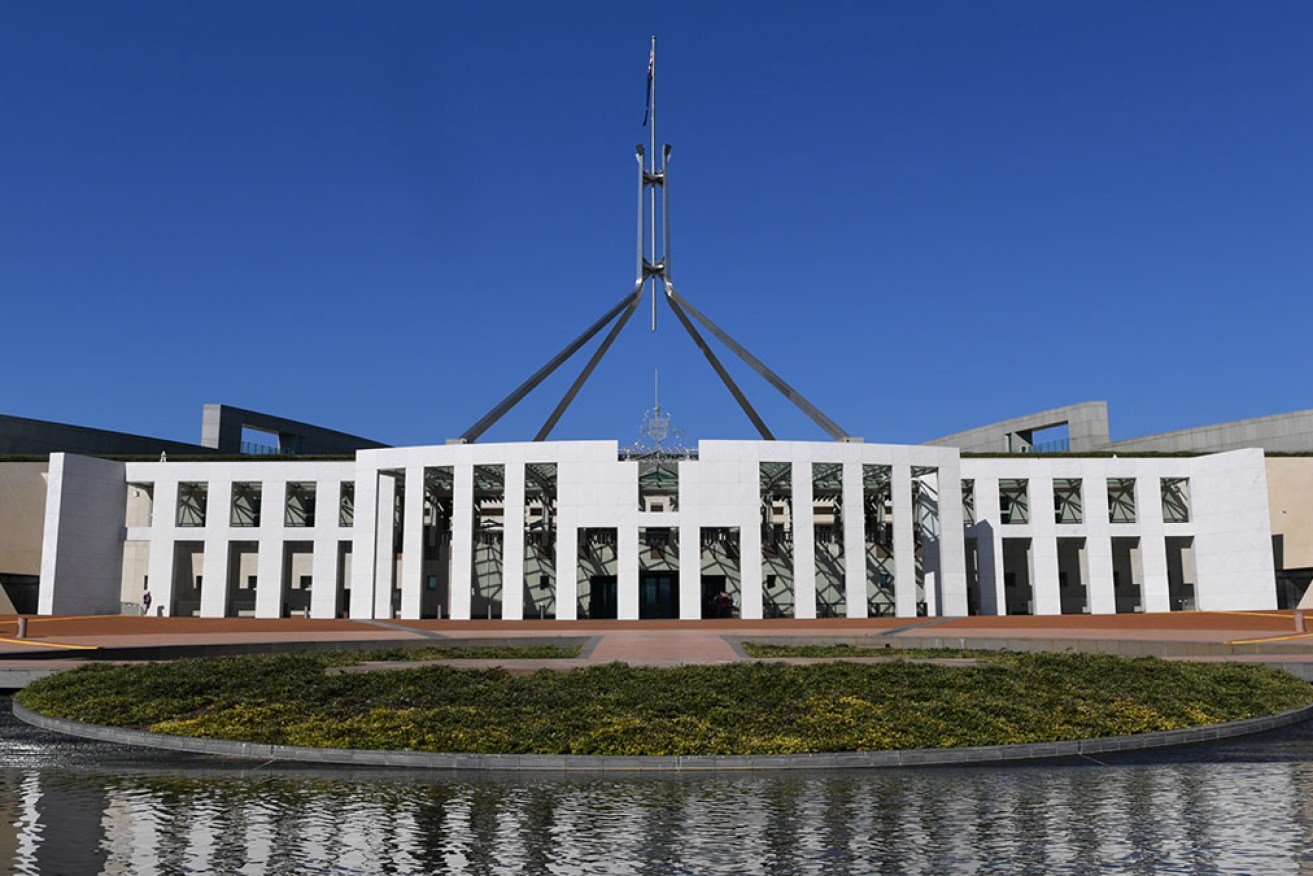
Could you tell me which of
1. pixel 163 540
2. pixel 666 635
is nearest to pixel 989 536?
pixel 666 635

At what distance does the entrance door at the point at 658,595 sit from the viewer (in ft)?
163

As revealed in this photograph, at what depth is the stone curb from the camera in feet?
34.9

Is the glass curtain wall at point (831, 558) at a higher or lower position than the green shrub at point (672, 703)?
higher

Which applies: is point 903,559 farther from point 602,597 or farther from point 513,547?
point 513,547

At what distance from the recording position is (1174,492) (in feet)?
165

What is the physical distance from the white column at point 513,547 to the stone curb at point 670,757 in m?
29.1

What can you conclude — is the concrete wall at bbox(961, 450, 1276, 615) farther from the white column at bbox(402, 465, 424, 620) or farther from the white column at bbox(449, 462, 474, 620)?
the white column at bbox(402, 465, 424, 620)

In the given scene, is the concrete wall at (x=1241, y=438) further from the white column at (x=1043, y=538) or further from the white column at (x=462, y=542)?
the white column at (x=462, y=542)

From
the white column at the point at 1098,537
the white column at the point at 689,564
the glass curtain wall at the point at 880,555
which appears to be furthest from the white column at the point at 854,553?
the white column at the point at 1098,537

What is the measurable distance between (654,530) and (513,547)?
7403 millimetres

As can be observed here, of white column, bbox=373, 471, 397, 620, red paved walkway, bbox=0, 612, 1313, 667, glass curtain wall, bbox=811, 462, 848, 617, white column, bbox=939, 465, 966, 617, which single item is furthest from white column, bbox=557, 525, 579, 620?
white column, bbox=939, 465, 966, 617

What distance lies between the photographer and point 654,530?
46406 millimetres

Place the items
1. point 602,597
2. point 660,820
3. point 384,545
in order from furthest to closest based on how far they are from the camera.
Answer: point 602,597, point 384,545, point 660,820

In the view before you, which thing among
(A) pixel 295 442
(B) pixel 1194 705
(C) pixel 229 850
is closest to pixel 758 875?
(C) pixel 229 850
